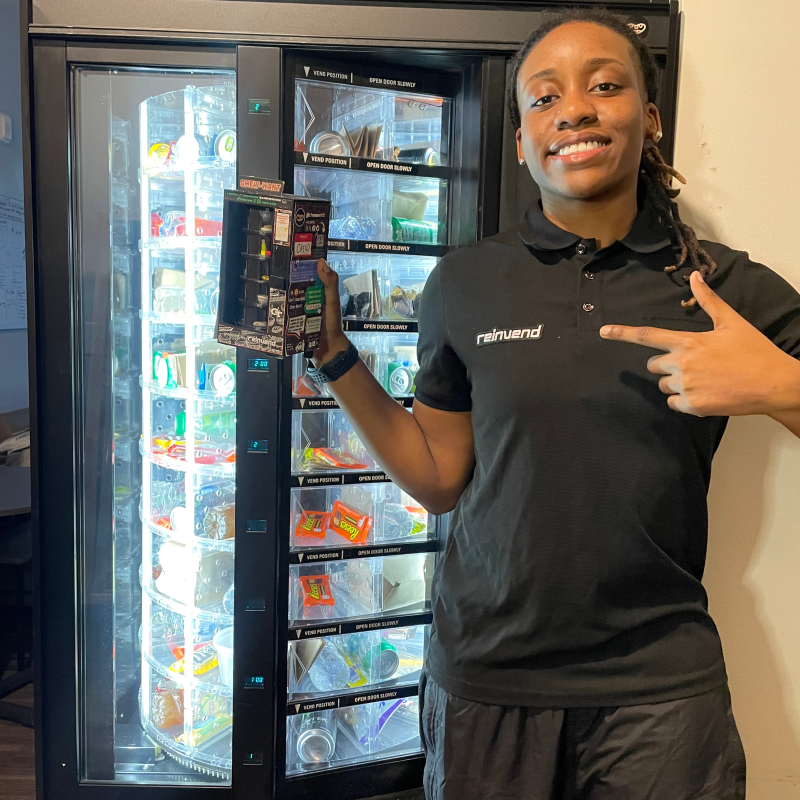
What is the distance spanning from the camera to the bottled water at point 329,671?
83.9 inches

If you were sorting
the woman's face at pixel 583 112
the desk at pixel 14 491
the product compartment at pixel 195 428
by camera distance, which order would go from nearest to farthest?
the woman's face at pixel 583 112 → the product compartment at pixel 195 428 → the desk at pixel 14 491

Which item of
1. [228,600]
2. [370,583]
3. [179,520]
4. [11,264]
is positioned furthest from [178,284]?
[11,264]

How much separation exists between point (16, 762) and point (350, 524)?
1538mm

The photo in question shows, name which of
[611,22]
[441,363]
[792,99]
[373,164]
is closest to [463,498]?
[441,363]

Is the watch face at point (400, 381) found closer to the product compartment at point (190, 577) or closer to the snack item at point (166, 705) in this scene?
the product compartment at point (190, 577)

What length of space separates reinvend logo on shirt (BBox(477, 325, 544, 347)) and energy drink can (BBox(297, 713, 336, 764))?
1.56 meters

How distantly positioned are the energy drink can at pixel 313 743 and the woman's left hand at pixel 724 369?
1691 mm

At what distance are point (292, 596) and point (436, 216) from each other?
1.33 metres

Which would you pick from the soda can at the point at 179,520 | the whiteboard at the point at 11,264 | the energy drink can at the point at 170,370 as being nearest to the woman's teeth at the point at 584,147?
the energy drink can at the point at 170,370

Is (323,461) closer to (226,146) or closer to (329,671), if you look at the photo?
(329,671)


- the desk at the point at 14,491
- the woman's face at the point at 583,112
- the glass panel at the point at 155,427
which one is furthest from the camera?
the desk at the point at 14,491

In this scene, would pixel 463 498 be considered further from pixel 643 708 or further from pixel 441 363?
pixel 643 708

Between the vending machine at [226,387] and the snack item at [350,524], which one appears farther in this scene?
the snack item at [350,524]

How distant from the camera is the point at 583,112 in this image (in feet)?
3.52
